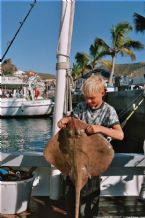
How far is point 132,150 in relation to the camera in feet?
53.5

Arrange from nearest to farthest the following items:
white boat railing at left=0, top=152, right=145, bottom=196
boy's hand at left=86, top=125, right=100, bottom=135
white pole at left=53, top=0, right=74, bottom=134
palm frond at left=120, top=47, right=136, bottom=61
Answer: boy's hand at left=86, top=125, right=100, bottom=135
white pole at left=53, top=0, right=74, bottom=134
white boat railing at left=0, top=152, right=145, bottom=196
palm frond at left=120, top=47, right=136, bottom=61

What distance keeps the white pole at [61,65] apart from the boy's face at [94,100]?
1.22m

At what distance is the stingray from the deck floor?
1269 mm

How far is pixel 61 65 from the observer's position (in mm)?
4363

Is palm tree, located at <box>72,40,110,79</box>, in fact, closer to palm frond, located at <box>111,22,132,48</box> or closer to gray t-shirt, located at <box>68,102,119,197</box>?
palm frond, located at <box>111,22,132,48</box>

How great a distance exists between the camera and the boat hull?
32.7 meters

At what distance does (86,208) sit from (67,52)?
1.90 metres

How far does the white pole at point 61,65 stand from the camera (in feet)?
14.3

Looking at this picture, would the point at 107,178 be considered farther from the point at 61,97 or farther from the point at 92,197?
the point at 92,197

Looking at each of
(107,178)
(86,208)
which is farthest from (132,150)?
(86,208)

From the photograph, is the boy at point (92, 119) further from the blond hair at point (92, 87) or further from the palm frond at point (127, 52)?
the palm frond at point (127, 52)

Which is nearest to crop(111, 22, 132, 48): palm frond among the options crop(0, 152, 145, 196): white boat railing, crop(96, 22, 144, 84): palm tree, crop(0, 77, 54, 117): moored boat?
crop(96, 22, 144, 84): palm tree

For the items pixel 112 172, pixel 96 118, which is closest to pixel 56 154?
pixel 96 118

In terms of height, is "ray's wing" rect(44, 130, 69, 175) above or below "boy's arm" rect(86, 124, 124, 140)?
below
